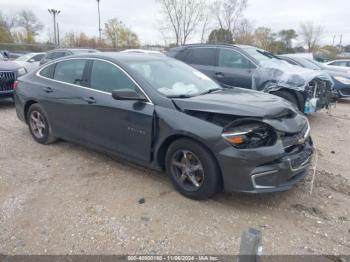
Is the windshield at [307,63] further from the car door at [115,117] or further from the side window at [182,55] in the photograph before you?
the car door at [115,117]

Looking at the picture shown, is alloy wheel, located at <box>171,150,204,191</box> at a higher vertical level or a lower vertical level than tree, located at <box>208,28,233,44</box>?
lower

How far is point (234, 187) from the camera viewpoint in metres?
3.21

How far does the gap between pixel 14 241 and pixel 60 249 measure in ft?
1.50

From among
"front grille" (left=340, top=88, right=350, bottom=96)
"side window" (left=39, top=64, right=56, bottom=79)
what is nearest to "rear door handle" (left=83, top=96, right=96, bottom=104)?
"side window" (left=39, top=64, right=56, bottom=79)

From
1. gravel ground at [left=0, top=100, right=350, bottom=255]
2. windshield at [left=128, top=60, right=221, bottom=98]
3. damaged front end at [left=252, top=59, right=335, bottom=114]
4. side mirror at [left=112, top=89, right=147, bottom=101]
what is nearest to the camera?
gravel ground at [left=0, top=100, right=350, bottom=255]

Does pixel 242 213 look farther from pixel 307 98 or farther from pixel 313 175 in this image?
pixel 307 98

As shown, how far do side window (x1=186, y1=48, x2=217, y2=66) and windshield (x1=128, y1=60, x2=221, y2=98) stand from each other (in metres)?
3.40

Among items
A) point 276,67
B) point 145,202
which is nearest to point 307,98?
point 276,67

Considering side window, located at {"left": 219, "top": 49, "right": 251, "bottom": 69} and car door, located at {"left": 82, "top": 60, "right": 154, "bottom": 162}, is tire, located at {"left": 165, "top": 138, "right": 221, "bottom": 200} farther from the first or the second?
side window, located at {"left": 219, "top": 49, "right": 251, "bottom": 69}

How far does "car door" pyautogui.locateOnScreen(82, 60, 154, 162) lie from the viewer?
3.77 meters

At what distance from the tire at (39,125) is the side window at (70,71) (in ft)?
2.13

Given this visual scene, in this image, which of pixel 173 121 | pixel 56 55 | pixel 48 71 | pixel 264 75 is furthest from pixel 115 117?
pixel 56 55

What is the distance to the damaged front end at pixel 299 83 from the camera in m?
6.68

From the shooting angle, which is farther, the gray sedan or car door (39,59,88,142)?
car door (39,59,88,142)
